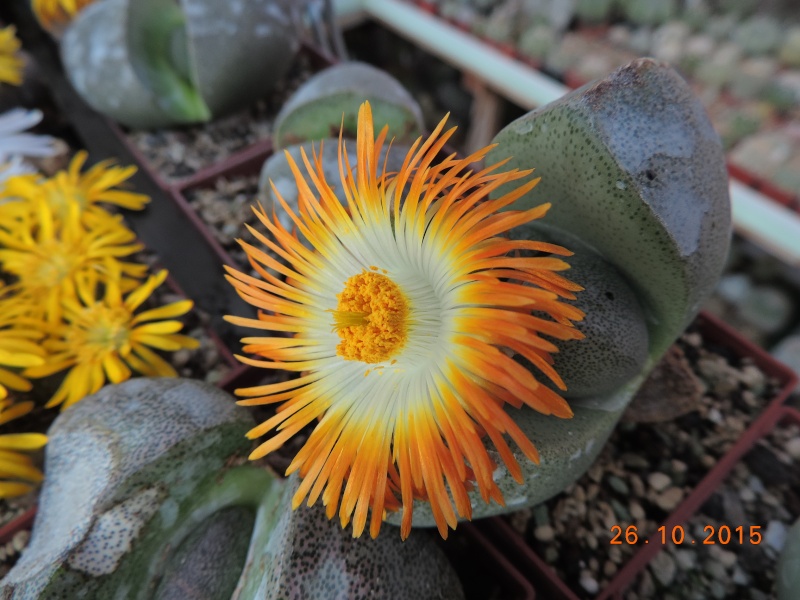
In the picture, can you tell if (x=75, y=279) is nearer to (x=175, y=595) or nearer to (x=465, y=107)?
(x=175, y=595)

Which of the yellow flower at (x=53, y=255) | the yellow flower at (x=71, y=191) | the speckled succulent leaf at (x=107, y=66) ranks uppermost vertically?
the speckled succulent leaf at (x=107, y=66)

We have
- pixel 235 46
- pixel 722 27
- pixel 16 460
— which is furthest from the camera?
pixel 722 27

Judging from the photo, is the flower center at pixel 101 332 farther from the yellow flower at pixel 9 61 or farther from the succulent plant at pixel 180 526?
the yellow flower at pixel 9 61

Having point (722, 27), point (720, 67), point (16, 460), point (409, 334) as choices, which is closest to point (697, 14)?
point (722, 27)

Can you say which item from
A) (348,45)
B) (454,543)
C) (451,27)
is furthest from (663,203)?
(348,45)

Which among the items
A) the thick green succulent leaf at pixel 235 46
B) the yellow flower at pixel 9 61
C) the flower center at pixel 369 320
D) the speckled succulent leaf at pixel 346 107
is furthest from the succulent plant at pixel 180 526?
the yellow flower at pixel 9 61

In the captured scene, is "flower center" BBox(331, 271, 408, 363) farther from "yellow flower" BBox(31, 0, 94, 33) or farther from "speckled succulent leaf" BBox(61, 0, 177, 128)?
"yellow flower" BBox(31, 0, 94, 33)

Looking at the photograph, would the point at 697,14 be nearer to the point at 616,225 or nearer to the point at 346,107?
the point at 346,107
